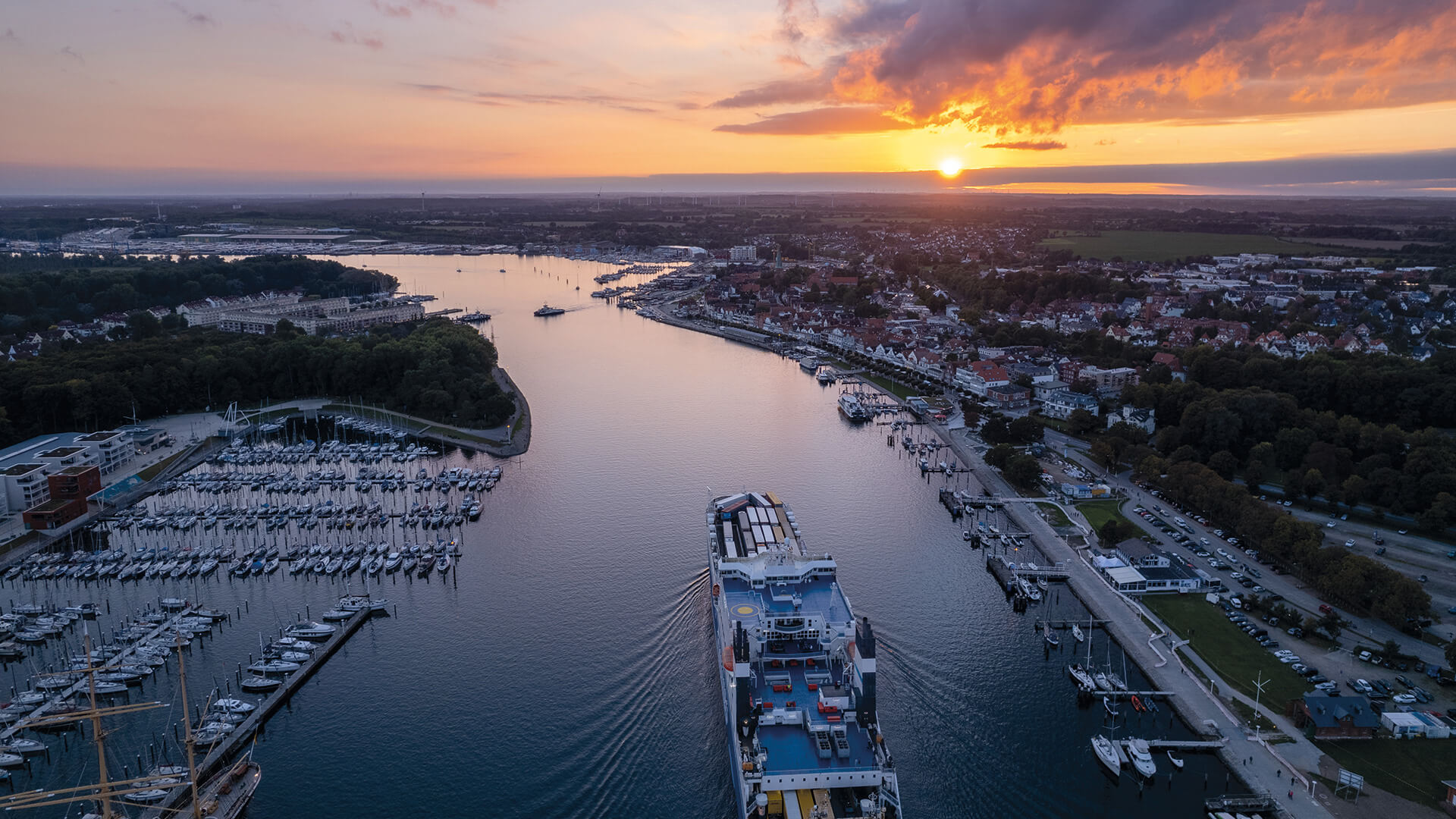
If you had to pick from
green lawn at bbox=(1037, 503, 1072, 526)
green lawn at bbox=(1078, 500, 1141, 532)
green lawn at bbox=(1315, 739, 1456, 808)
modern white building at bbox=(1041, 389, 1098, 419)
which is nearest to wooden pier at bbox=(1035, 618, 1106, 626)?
green lawn at bbox=(1078, 500, 1141, 532)

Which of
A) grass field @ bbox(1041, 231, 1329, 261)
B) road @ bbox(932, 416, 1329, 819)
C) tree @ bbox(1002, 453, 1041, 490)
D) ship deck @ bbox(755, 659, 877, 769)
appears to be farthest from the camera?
grass field @ bbox(1041, 231, 1329, 261)

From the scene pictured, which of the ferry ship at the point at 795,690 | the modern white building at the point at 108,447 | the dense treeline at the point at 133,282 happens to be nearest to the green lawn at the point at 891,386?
the ferry ship at the point at 795,690

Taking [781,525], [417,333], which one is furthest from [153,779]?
[417,333]

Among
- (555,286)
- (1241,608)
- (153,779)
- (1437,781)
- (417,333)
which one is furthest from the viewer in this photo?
(555,286)

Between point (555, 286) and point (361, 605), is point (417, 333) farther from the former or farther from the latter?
point (555, 286)

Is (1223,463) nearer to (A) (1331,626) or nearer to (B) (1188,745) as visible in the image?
(A) (1331,626)

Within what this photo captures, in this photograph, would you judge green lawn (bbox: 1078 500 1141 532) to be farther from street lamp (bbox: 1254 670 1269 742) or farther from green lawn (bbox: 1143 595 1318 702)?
street lamp (bbox: 1254 670 1269 742)
